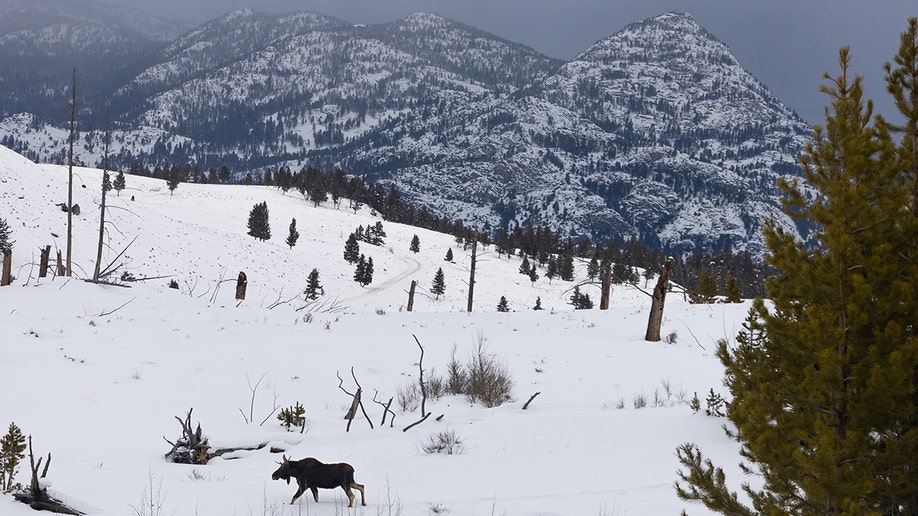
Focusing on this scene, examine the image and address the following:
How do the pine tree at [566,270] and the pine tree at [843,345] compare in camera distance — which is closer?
the pine tree at [843,345]

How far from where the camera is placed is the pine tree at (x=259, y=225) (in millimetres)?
71312

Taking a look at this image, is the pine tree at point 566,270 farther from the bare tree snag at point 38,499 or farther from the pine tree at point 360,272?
the bare tree snag at point 38,499

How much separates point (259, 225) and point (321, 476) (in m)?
71.8

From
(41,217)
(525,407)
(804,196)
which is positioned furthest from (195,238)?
(804,196)

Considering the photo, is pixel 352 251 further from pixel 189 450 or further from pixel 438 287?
pixel 189 450

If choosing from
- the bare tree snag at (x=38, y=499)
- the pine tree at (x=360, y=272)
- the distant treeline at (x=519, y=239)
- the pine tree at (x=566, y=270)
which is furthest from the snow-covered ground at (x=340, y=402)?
the distant treeline at (x=519, y=239)

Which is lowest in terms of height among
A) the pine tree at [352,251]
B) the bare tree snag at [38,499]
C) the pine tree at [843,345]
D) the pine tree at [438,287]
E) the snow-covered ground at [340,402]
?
the pine tree at [438,287]

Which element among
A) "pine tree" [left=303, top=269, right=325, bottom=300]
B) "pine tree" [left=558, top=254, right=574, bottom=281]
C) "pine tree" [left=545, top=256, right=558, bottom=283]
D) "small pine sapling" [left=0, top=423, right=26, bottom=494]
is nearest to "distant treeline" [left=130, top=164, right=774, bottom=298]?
"pine tree" [left=558, top=254, right=574, bottom=281]

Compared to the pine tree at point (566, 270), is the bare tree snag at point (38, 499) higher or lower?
higher

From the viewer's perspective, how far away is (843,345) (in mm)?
2967

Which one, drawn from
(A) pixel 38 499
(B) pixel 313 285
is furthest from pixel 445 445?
(B) pixel 313 285

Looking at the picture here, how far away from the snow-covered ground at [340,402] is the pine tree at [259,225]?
169 feet

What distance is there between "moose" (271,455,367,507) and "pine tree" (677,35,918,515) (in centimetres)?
279

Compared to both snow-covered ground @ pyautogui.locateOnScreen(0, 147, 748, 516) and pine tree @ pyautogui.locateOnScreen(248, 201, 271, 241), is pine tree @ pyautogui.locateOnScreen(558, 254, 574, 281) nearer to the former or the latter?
pine tree @ pyautogui.locateOnScreen(248, 201, 271, 241)
